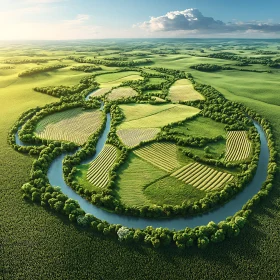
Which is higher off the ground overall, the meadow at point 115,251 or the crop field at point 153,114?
the crop field at point 153,114

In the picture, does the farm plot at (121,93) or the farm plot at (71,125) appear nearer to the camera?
the farm plot at (71,125)

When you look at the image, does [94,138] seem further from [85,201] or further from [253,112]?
[253,112]

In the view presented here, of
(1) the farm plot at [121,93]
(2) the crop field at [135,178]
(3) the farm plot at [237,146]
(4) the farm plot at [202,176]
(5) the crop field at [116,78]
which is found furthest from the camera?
(5) the crop field at [116,78]

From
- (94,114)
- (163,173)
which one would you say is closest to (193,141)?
(163,173)

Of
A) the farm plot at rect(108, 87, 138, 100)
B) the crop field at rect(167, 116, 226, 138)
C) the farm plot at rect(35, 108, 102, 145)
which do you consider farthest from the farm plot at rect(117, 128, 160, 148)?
the farm plot at rect(108, 87, 138, 100)

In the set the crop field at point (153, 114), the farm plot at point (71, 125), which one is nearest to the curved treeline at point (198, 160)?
the crop field at point (153, 114)

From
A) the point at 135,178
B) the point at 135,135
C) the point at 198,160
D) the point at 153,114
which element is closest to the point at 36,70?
the point at 153,114

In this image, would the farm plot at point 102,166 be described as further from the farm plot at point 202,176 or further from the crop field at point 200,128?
the crop field at point 200,128
